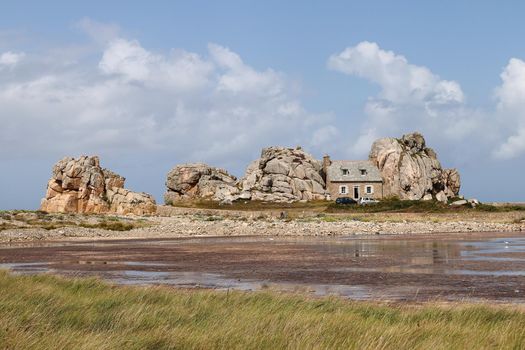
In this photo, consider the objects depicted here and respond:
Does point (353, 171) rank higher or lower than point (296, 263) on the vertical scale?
higher

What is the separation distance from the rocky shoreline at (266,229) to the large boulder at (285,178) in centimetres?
2651

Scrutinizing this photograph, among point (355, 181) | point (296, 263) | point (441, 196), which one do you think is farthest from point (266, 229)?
point (441, 196)

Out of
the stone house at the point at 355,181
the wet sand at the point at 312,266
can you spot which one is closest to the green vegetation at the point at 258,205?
the stone house at the point at 355,181

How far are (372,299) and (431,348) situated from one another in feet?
24.5

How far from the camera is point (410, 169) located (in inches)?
3733

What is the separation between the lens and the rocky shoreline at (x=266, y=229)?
4952 centimetres

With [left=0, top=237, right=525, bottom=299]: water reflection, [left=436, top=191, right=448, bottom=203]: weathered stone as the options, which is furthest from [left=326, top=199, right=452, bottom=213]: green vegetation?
[left=0, top=237, right=525, bottom=299]: water reflection

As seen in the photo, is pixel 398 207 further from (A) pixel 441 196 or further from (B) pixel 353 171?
(A) pixel 441 196

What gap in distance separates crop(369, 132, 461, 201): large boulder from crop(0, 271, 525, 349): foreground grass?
267ft

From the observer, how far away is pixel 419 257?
101ft

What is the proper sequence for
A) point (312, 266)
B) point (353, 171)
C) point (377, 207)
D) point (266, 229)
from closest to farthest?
point (312, 266)
point (266, 229)
point (377, 207)
point (353, 171)

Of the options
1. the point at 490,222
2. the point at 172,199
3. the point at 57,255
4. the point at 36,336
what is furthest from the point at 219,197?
the point at 36,336

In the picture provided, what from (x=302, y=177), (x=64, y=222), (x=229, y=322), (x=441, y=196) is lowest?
(x=229, y=322)

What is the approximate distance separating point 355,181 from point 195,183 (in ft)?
80.1
